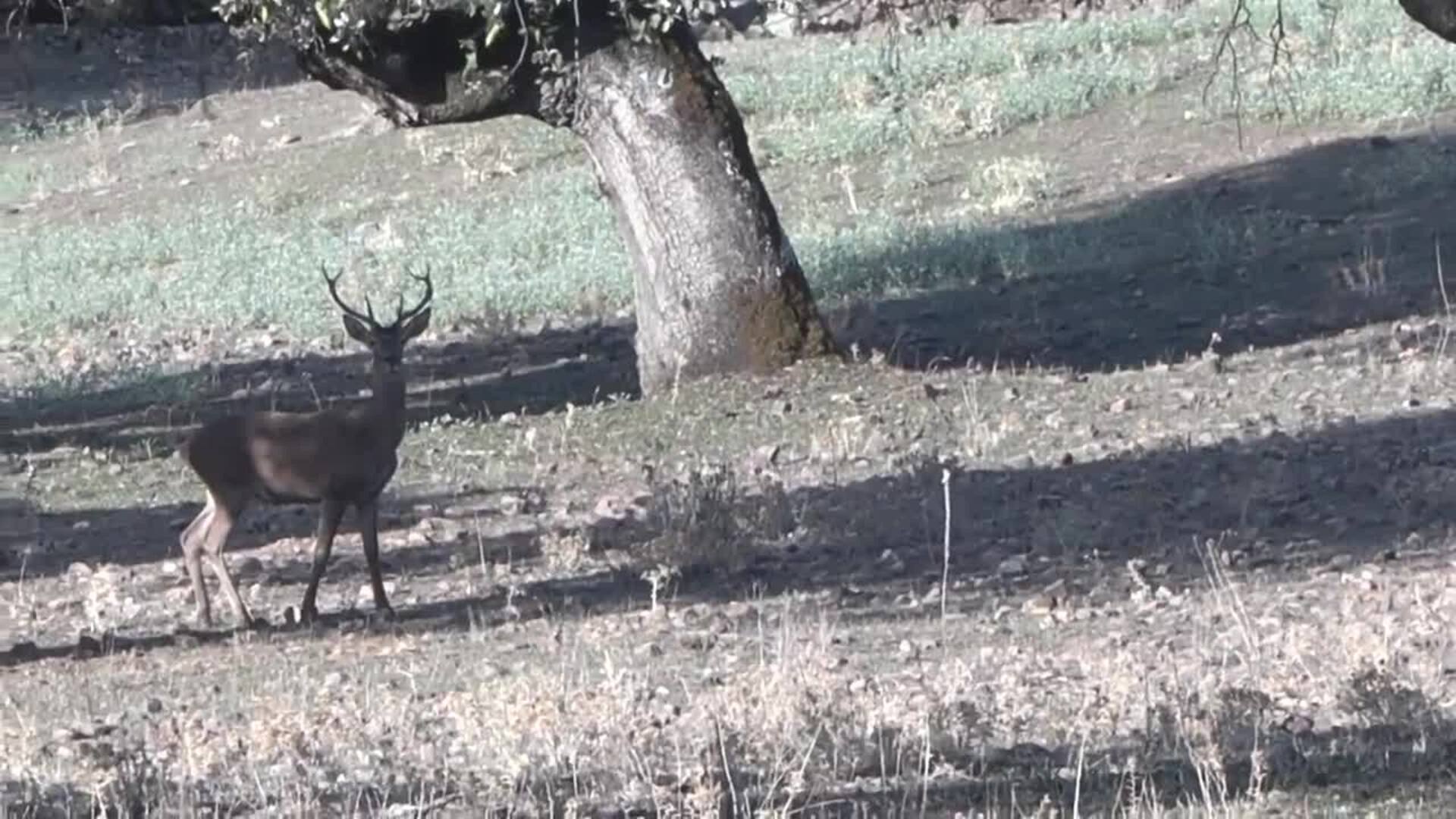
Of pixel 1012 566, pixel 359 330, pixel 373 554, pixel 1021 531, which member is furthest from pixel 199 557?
pixel 1021 531

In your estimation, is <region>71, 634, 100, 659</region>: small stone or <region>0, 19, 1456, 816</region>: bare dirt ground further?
<region>71, 634, 100, 659</region>: small stone

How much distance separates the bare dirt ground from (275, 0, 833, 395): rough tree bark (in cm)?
42

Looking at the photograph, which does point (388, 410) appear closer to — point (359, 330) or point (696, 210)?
point (359, 330)

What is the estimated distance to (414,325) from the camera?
42.2 feet

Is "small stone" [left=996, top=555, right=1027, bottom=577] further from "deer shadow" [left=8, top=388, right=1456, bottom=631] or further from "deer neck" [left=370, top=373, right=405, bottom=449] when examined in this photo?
"deer neck" [left=370, top=373, right=405, bottom=449]

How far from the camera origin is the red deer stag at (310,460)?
489 inches

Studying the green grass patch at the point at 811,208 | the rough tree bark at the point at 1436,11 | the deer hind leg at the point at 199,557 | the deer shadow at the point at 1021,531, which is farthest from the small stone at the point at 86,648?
the green grass patch at the point at 811,208

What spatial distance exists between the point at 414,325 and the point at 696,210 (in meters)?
4.03

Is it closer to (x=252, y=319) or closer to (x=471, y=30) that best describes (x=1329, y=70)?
(x=252, y=319)

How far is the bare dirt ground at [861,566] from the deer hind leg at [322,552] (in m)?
0.12

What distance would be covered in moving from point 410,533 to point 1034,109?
612 inches

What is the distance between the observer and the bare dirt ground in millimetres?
7832

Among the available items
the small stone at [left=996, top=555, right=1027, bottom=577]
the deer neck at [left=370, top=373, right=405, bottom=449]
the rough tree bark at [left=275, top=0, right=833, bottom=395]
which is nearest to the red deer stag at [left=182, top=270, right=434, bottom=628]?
the deer neck at [left=370, top=373, right=405, bottom=449]

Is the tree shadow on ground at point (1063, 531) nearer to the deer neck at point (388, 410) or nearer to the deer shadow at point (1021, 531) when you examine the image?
the deer shadow at point (1021, 531)
